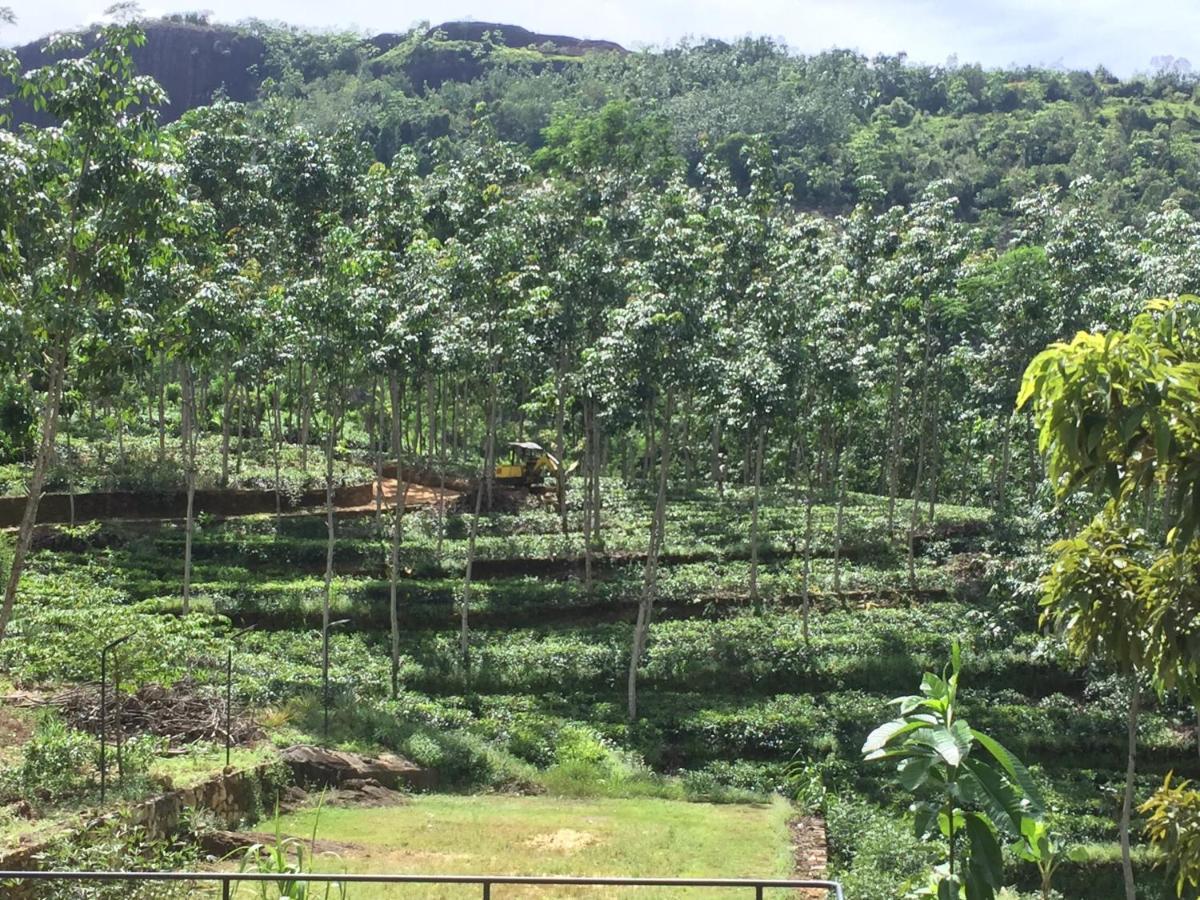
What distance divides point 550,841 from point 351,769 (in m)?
4.13

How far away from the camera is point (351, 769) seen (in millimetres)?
21391

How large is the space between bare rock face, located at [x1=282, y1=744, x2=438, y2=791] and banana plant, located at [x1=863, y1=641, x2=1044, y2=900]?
1410 cm

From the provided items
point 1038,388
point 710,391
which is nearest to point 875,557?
point 710,391

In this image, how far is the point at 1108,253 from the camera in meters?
32.6

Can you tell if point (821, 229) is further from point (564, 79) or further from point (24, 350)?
point (564, 79)

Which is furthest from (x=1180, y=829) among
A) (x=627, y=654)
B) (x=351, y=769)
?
(x=627, y=654)

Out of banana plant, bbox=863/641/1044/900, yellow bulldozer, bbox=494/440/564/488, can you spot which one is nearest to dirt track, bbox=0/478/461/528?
yellow bulldozer, bbox=494/440/564/488

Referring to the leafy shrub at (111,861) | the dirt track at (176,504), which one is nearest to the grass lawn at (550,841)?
the leafy shrub at (111,861)

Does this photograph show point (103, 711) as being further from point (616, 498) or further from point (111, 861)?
point (616, 498)

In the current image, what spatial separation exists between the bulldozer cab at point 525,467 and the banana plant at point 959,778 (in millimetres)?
37410

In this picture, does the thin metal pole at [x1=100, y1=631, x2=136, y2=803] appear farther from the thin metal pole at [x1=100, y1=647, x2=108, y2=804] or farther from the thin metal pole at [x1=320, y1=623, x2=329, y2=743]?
the thin metal pole at [x1=320, y1=623, x2=329, y2=743]

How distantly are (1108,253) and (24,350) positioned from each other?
2694cm

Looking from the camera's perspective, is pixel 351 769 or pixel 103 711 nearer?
pixel 103 711

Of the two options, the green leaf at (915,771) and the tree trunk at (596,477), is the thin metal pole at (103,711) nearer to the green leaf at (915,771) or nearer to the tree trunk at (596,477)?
the green leaf at (915,771)
